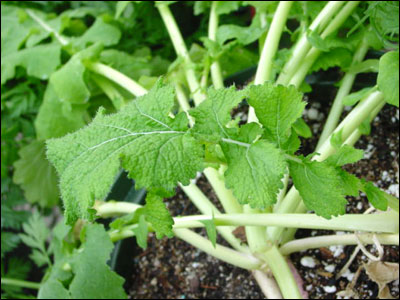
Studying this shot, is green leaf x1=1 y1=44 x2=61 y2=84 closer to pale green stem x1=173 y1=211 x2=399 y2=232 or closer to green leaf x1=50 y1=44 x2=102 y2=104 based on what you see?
green leaf x1=50 y1=44 x2=102 y2=104

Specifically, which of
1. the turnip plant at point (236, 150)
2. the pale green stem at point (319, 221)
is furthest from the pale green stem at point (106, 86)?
the pale green stem at point (319, 221)

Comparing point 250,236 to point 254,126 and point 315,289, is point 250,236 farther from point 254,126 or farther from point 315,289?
point 254,126

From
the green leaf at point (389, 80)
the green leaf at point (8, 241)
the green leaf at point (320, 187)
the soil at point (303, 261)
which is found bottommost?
the green leaf at point (8, 241)

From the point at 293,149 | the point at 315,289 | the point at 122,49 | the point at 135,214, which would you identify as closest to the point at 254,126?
the point at 293,149

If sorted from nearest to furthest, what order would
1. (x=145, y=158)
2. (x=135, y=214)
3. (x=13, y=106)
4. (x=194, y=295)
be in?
(x=145, y=158), (x=135, y=214), (x=194, y=295), (x=13, y=106)

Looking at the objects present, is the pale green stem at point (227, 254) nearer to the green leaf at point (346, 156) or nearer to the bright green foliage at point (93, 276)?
the bright green foliage at point (93, 276)

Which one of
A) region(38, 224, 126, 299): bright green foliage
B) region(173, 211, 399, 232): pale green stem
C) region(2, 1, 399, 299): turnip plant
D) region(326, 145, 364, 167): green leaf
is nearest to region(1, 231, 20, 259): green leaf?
region(2, 1, 399, 299): turnip plant

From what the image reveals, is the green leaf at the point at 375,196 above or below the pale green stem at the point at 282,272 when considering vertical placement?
above
